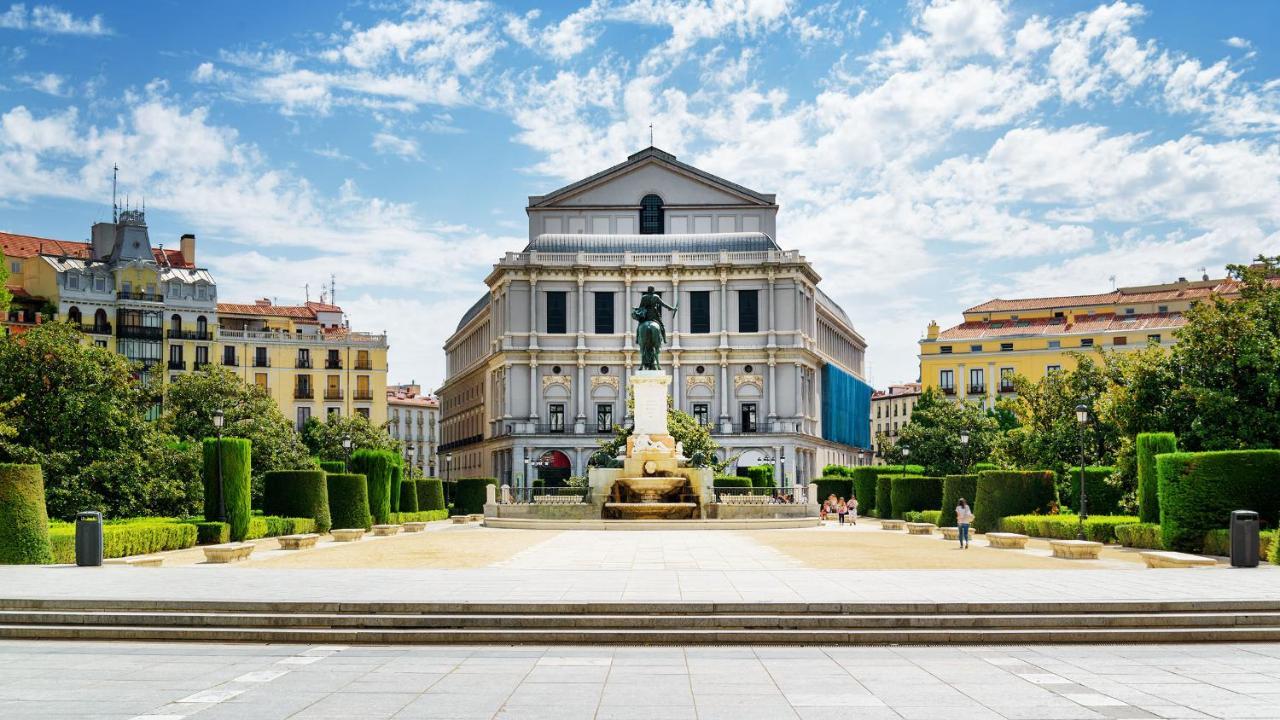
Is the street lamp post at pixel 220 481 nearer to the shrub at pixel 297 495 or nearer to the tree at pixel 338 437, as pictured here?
the shrub at pixel 297 495

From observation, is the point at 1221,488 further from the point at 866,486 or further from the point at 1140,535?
the point at 866,486

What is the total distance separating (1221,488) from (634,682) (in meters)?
21.6

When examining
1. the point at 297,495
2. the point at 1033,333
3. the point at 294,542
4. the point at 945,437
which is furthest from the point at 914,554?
the point at 1033,333

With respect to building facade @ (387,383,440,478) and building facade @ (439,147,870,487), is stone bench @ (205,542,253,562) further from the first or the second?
building facade @ (387,383,440,478)

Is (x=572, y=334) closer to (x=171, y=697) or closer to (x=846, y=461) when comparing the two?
(x=846, y=461)

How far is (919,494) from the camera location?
60.2 m

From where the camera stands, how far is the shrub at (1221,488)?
30.7 metres

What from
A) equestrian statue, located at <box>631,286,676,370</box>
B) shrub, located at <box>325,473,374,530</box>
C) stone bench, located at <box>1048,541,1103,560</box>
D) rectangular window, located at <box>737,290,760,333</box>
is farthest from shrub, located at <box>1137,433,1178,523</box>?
rectangular window, located at <box>737,290,760,333</box>

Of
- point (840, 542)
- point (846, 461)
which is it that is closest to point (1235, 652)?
point (840, 542)

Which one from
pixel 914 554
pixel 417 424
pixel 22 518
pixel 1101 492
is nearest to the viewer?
pixel 22 518

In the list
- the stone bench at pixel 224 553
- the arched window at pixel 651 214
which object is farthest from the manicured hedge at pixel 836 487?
the stone bench at pixel 224 553

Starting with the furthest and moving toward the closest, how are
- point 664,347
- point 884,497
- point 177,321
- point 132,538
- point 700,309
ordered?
point 700,309 < point 664,347 < point 177,321 < point 884,497 < point 132,538

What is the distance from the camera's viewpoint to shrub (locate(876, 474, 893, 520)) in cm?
6506

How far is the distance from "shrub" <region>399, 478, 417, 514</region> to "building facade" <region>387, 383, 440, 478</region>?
312ft
